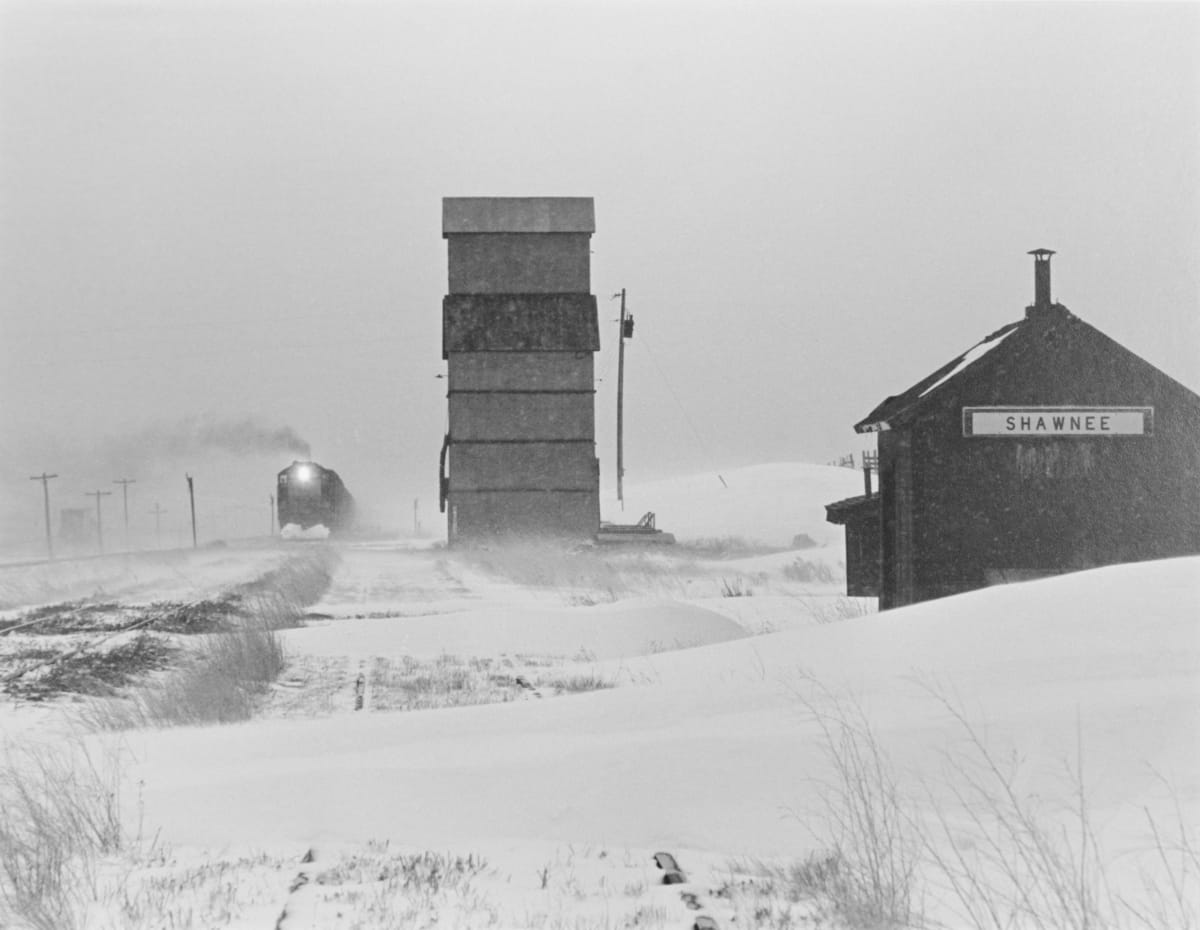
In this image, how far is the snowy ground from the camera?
5824 mm

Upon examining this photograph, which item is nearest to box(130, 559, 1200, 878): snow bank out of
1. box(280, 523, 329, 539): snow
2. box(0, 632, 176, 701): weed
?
box(0, 632, 176, 701): weed

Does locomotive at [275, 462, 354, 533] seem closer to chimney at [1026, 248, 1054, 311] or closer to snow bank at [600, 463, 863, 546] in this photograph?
snow bank at [600, 463, 863, 546]

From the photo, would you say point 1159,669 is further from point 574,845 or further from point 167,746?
point 167,746

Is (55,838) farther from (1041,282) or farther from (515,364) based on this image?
(515,364)

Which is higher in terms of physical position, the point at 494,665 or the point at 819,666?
the point at 819,666

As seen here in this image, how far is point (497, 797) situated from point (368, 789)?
2.55 ft

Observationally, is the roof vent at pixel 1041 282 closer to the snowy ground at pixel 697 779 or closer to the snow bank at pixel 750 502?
the snowy ground at pixel 697 779

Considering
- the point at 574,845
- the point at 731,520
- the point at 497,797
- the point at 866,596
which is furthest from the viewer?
the point at 731,520

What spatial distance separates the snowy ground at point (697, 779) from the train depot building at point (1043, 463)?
7.50m

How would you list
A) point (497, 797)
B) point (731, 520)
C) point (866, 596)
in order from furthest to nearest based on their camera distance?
point (731, 520) < point (866, 596) < point (497, 797)

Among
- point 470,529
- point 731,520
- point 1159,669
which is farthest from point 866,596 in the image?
point 731,520

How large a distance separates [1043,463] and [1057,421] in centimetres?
63

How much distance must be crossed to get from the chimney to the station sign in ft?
4.90

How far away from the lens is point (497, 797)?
7.45 meters
